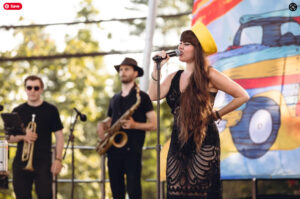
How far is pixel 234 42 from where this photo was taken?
27.9 ft

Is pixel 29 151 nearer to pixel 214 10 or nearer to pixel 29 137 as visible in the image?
pixel 29 137

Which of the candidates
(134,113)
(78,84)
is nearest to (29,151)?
(134,113)

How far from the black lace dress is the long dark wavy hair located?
5cm

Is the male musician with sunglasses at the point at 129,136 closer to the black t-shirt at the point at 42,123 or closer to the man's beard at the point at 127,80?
the man's beard at the point at 127,80

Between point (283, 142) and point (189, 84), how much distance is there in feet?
9.07

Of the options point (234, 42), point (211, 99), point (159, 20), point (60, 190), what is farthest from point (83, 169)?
point (211, 99)

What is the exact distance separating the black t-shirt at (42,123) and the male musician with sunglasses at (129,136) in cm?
76

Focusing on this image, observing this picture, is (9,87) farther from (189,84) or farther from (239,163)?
(189,84)

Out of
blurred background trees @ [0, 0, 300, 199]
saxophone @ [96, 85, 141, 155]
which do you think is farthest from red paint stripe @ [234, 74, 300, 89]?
blurred background trees @ [0, 0, 300, 199]

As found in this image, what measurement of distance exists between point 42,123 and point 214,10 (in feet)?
8.66

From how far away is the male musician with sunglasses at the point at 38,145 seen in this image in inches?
323

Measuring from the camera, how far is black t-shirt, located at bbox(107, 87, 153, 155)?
7859 millimetres

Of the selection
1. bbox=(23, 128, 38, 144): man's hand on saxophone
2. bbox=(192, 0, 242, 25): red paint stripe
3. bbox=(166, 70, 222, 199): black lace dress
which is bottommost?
bbox=(166, 70, 222, 199): black lace dress

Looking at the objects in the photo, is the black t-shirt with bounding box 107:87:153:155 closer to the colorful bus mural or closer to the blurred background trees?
the colorful bus mural
